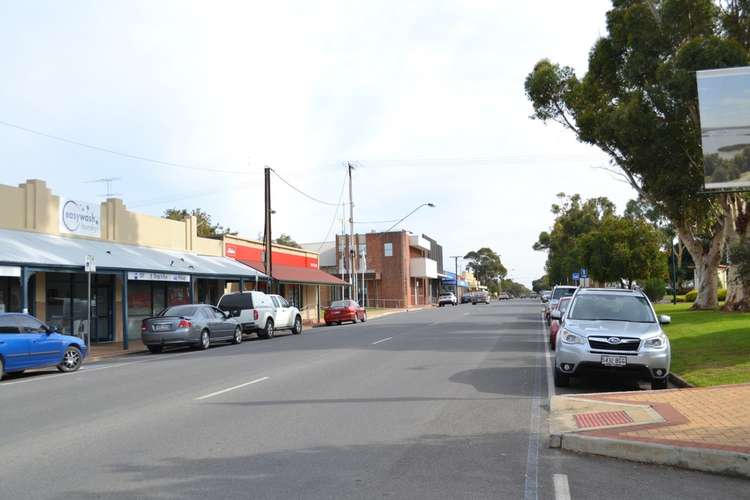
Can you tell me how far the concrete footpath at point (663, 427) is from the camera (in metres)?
6.39

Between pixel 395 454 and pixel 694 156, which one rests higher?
pixel 694 156

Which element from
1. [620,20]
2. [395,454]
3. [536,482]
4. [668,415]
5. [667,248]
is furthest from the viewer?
[667,248]

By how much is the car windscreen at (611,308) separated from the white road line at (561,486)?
19.6 ft

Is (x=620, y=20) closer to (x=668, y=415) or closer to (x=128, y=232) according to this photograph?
(x=128, y=232)

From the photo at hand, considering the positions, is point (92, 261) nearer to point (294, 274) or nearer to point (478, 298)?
point (294, 274)

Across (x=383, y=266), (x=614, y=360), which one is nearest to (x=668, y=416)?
(x=614, y=360)

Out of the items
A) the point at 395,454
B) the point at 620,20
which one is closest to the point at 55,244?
the point at 395,454

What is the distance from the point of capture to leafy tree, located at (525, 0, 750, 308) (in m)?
24.0

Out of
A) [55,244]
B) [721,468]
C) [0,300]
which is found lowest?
[721,468]

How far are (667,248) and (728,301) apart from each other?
54771mm

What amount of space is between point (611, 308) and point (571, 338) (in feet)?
5.27

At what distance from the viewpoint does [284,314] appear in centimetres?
2802

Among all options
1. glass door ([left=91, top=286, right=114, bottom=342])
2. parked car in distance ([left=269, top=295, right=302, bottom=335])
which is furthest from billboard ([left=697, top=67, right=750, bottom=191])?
glass door ([left=91, top=286, right=114, bottom=342])

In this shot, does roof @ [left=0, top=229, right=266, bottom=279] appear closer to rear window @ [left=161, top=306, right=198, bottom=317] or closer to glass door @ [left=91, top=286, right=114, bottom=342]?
glass door @ [left=91, top=286, right=114, bottom=342]
